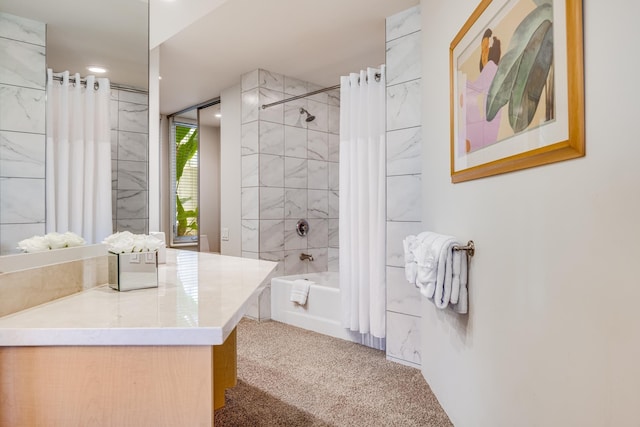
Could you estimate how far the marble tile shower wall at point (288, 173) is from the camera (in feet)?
12.1

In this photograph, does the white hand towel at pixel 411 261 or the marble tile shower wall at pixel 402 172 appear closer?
the white hand towel at pixel 411 261

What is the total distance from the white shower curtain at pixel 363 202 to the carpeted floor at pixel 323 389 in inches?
12.2

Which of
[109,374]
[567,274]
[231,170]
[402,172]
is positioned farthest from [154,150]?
[567,274]

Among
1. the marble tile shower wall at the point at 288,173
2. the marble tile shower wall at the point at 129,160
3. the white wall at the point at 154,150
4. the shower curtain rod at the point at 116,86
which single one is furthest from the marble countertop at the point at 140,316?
the marble tile shower wall at the point at 288,173

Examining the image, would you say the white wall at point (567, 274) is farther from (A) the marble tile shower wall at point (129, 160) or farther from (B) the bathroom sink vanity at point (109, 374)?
(A) the marble tile shower wall at point (129, 160)

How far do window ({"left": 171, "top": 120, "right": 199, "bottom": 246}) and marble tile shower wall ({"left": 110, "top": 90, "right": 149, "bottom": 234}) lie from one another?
3674 millimetres

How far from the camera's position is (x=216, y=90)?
425 centimetres

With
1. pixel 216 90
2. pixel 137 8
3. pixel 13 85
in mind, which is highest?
pixel 216 90

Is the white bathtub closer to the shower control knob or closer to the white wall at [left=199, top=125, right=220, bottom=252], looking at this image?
the shower control knob

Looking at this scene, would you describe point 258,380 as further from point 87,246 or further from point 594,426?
point 594,426

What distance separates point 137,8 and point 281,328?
262 centimetres

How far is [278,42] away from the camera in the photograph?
10.1ft

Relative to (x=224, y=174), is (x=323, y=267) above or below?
below

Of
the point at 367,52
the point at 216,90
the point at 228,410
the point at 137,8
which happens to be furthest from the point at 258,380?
the point at 216,90
